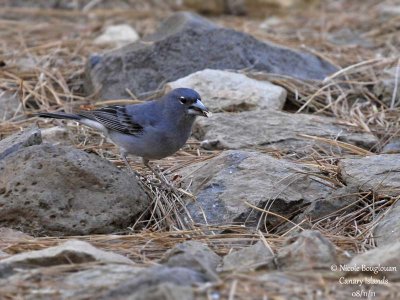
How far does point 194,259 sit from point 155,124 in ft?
6.54

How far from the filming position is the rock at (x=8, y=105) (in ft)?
23.2

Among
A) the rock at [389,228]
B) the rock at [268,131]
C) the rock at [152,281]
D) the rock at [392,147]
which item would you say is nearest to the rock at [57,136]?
the rock at [268,131]

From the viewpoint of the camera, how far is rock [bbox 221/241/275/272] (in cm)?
386

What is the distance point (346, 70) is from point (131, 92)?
198 centimetres

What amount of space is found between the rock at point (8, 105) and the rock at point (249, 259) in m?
3.43

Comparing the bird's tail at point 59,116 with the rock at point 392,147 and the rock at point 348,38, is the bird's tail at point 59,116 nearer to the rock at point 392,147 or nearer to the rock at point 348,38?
the rock at point 392,147

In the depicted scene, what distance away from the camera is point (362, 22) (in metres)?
10.4

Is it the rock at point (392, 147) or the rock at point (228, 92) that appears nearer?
the rock at point (392, 147)

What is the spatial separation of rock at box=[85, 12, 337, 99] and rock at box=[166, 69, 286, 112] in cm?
57

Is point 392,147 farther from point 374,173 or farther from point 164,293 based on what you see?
point 164,293

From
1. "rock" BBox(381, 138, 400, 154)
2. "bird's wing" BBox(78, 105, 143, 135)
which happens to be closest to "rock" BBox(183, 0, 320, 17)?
"rock" BBox(381, 138, 400, 154)

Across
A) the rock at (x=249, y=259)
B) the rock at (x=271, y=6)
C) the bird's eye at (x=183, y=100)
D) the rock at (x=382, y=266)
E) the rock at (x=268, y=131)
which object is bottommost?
the rock at (x=271, y=6)

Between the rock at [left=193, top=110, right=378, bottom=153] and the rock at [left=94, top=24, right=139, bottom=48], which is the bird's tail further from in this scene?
the rock at [left=94, top=24, right=139, bottom=48]

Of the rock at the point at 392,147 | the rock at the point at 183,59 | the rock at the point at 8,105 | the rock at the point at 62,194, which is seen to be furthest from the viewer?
the rock at the point at 183,59
